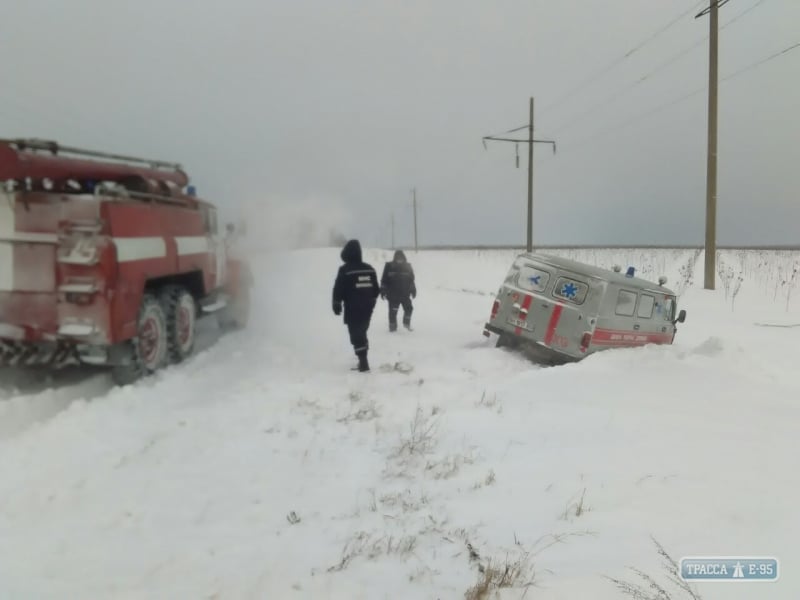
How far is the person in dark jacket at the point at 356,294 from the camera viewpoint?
7.58 meters

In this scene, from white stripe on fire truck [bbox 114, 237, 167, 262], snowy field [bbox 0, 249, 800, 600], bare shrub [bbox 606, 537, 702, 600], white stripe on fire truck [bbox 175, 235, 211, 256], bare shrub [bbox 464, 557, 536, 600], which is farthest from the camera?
white stripe on fire truck [bbox 175, 235, 211, 256]

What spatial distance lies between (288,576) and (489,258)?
3308cm

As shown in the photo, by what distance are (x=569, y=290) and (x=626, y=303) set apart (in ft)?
3.42

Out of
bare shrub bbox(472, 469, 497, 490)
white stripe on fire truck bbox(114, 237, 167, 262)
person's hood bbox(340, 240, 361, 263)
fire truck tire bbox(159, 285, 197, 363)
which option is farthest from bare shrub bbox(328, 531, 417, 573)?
fire truck tire bbox(159, 285, 197, 363)

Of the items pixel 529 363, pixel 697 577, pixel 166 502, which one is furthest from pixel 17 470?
pixel 529 363

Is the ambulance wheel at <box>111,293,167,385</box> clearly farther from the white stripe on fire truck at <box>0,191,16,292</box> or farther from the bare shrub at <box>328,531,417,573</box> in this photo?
the bare shrub at <box>328,531,417,573</box>

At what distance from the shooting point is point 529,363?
8875 mm

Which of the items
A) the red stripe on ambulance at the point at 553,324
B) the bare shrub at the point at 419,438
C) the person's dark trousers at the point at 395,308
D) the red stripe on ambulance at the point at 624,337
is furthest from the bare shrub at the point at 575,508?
the person's dark trousers at the point at 395,308

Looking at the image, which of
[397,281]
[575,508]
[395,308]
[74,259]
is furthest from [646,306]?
[74,259]

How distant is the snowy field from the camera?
275 centimetres

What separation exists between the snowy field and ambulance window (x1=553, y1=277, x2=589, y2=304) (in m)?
1.25

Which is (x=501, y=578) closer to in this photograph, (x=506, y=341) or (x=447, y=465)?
(x=447, y=465)

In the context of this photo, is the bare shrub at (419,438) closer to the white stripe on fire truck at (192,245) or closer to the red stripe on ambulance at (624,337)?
the red stripe on ambulance at (624,337)

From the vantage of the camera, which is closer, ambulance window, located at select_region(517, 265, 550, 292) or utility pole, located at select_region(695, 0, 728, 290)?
ambulance window, located at select_region(517, 265, 550, 292)
